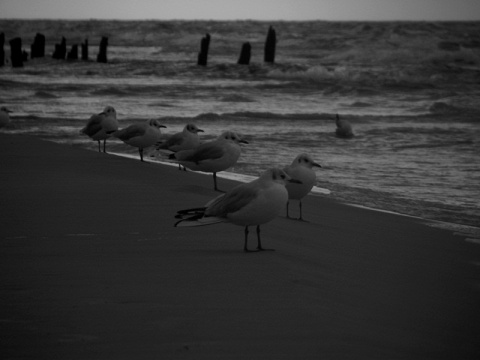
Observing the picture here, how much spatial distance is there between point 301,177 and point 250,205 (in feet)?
6.22

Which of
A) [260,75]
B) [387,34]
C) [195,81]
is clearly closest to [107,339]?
[195,81]

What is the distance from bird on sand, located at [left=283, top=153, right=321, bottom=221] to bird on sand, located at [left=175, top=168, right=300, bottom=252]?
157cm

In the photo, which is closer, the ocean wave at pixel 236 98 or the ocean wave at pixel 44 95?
the ocean wave at pixel 44 95

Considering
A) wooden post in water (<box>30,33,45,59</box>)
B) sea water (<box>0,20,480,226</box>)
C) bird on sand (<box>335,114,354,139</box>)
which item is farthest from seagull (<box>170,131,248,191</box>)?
wooden post in water (<box>30,33,45,59</box>)

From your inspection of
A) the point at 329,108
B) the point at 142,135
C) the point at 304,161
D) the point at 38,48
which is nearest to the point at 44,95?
the point at 329,108

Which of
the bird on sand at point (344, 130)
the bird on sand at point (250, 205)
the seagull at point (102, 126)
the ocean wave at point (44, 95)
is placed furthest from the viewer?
the ocean wave at point (44, 95)

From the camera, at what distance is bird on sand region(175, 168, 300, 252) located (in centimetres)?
460

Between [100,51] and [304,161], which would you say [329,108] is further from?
[100,51]

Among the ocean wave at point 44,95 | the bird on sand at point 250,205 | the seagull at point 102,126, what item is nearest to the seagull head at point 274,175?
the bird on sand at point 250,205

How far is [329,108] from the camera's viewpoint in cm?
1953

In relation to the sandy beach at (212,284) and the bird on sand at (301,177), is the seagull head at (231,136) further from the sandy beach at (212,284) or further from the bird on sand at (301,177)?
the sandy beach at (212,284)

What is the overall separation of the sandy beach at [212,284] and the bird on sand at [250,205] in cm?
17

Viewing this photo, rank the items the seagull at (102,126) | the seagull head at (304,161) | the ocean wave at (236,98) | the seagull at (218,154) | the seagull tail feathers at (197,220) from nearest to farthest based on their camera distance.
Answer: the seagull tail feathers at (197,220) < the seagull head at (304,161) < the seagull at (218,154) < the seagull at (102,126) < the ocean wave at (236,98)

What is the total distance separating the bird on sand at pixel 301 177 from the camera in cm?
636
